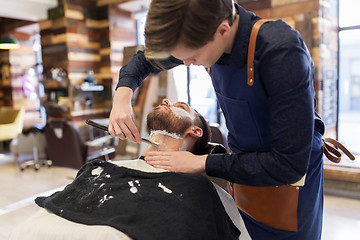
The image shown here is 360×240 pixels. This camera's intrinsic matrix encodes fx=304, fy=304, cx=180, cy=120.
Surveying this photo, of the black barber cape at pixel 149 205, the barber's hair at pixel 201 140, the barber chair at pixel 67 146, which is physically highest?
the barber's hair at pixel 201 140

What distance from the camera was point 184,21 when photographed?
2.29 feet

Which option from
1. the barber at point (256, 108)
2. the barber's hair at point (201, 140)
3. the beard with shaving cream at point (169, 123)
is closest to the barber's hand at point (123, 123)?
the barber at point (256, 108)

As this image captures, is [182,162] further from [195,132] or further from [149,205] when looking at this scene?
[195,132]

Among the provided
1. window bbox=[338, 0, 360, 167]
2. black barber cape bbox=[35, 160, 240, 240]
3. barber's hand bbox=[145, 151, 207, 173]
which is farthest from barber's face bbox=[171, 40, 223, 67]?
window bbox=[338, 0, 360, 167]

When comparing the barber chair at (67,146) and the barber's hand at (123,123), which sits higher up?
the barber's hand at (123,123)

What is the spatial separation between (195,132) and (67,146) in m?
3.13

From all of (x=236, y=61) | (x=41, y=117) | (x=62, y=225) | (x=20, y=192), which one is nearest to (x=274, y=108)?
(x=236, y=61)

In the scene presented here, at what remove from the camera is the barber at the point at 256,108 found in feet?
2.35

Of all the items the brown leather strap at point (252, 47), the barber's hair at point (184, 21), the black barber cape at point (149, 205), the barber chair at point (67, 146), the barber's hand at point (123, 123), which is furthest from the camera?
the barber chair at point (67, 146)

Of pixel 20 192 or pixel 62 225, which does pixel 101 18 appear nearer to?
pixel 20 192

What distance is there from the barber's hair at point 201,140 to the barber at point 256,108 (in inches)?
12.9

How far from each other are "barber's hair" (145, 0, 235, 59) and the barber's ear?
0.65m

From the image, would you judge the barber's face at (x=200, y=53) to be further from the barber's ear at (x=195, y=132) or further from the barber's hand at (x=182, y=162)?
the barber's ear at (x=195, y=132)

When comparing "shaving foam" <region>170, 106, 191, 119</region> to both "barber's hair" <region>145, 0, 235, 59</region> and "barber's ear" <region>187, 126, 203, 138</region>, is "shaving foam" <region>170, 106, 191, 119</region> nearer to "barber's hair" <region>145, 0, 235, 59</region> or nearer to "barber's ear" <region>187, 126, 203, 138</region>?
"barber's ear" <region>187, 126, 203, 138</region>
